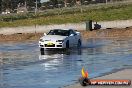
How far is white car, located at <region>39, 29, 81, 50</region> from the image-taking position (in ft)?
96.4

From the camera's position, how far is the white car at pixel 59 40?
29.4m

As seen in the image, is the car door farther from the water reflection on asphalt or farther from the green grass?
the green grass

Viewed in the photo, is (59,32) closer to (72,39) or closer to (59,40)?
(72,39)

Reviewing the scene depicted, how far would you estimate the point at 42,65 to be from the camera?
21.2 metres

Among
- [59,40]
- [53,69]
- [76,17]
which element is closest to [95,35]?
[76,17]

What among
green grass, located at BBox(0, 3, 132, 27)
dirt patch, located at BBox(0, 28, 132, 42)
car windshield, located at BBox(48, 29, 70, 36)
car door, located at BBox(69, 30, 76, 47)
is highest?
car windshield, located at BBox(48, 29, 70, 36)

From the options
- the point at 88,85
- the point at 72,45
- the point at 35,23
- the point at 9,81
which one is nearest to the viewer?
the point at 88,85

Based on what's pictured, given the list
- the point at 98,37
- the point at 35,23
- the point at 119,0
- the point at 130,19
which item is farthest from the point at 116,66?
the point at 119,0

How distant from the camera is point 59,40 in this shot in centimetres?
2947

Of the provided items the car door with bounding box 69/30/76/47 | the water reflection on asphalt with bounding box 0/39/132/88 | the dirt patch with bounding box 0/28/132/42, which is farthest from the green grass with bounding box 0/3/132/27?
the water reflection on asphalt with bounding box 0/39/132/88

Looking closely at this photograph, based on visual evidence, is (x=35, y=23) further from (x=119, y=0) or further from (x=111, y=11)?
(x=119, y=0)

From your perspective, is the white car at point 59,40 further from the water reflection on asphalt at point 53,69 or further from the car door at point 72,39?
the water reflection on asphalt at point 53,69

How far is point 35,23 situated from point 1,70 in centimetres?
3241

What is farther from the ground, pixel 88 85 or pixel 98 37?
pixel 88 85
